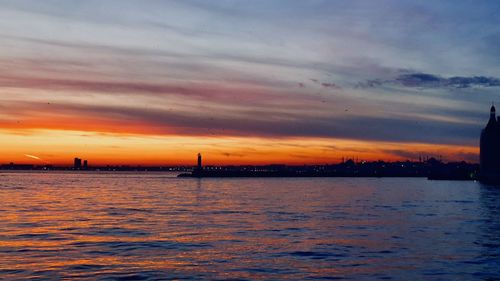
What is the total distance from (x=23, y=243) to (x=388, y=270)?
21.8 metres

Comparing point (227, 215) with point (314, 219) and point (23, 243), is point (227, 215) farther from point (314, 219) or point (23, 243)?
point (23, 243)

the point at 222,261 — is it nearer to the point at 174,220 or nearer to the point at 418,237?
→ the point at 418,237

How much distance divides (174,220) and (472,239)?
2506 centimetres

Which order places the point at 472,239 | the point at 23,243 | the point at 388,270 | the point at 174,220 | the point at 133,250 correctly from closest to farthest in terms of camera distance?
1. the point at 388,270
2. the point at 133,250
3. the point at 23,243
4. the point at 472,239
5. the point at 174,220

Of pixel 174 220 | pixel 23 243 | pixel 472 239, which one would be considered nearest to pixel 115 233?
pixel 23 243

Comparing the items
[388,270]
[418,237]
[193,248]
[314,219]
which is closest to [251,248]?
[193,248]

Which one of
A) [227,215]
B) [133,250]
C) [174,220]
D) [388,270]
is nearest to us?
[388,270]

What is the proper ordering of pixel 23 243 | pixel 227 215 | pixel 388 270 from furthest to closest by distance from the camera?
pixel 227 215
pixel 23 243
pixel 388 270

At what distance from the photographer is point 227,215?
2403 inches

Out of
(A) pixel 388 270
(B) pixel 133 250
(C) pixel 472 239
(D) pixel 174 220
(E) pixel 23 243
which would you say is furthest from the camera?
(D) pixel 174 220

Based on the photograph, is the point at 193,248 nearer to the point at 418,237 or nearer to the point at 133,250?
the point at 133,250

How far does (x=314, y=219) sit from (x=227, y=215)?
9.41 meters

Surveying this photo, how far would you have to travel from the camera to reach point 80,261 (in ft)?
101

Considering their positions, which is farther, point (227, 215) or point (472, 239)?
point (227, 215)
